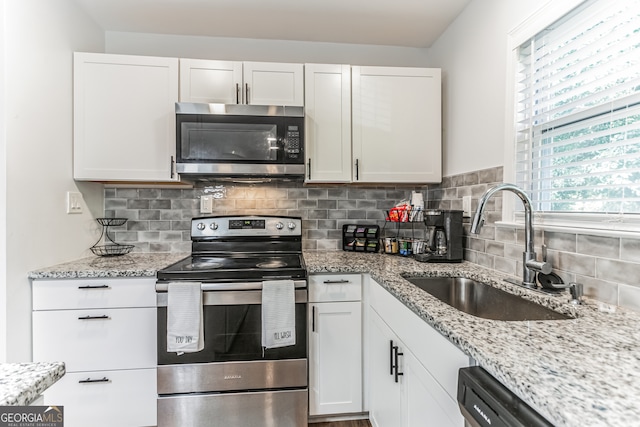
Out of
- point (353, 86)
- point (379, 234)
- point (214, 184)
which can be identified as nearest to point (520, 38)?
point (353, 86)

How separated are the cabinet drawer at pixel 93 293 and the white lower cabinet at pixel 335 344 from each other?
0.87 m

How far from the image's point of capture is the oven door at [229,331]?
1.65m

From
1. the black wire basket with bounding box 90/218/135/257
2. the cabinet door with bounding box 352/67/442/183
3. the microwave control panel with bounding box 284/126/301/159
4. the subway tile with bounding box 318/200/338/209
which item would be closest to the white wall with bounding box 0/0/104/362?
the black wire basket with bounding box 90/218/135/257

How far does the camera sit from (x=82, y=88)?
1941mm

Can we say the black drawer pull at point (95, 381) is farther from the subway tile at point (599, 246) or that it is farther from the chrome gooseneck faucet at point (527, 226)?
the subway tile at point (599, 246)

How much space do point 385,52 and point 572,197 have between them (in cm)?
176

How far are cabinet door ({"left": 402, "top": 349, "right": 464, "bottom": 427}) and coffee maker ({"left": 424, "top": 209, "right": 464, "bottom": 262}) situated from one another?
2.57 ft

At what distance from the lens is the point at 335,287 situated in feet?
5.92

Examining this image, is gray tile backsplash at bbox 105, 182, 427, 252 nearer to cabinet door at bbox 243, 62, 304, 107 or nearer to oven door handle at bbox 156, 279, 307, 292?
cabinet door at bbox 243, 62, 304, 107

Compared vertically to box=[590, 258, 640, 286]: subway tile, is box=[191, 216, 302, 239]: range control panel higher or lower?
higher

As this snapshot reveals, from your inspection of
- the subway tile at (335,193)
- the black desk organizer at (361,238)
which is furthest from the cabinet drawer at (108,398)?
the subway tile at (335,193)

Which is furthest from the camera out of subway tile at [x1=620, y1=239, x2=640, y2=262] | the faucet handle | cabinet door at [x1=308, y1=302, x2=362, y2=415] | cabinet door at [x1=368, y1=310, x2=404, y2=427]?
cabinet door at [x1=308, y1=302, x2=362, y2=415]

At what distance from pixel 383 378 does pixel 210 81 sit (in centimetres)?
192

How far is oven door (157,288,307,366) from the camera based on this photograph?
65.1 inches
